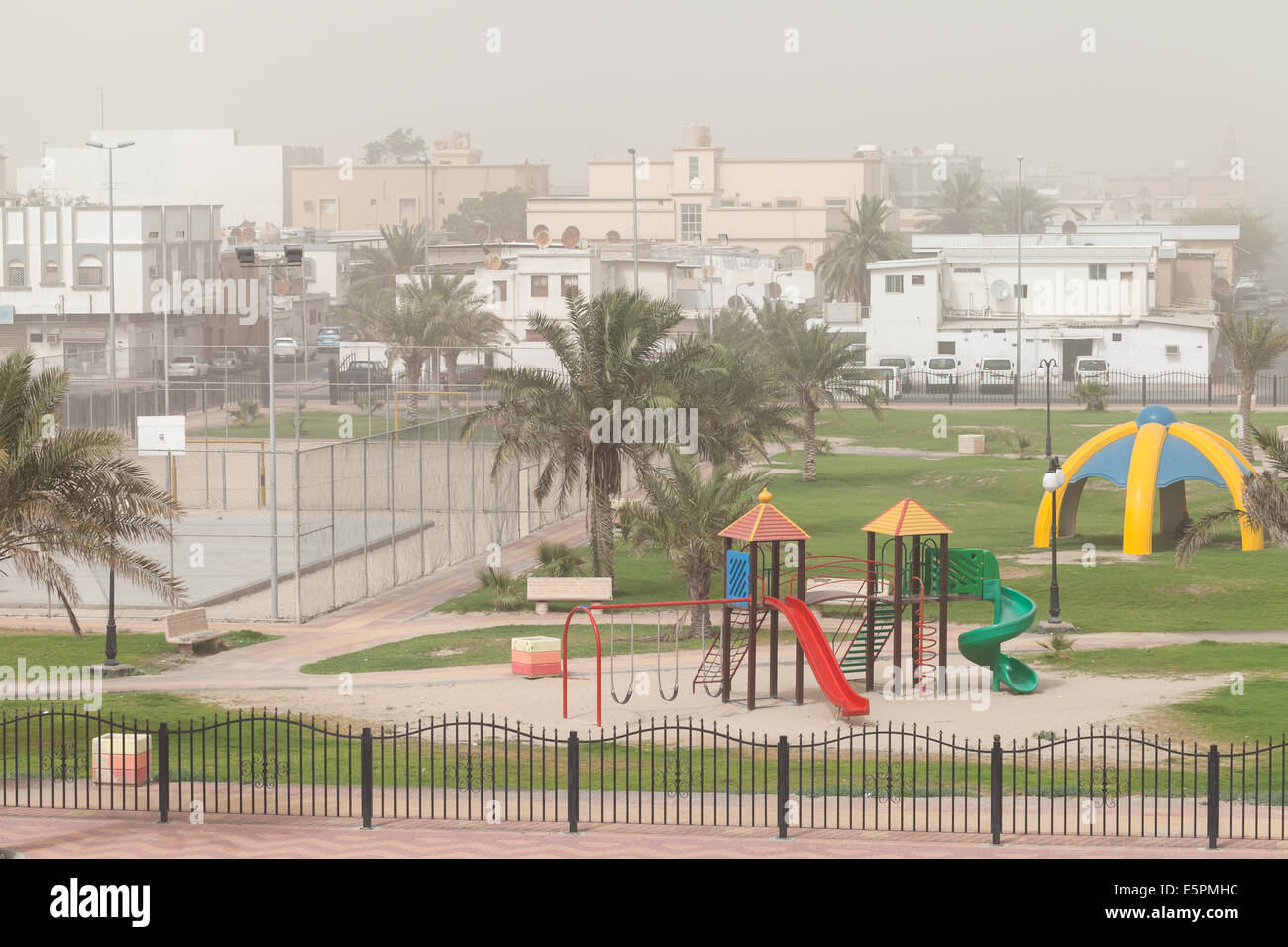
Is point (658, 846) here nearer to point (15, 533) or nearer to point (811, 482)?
point (15, 533)

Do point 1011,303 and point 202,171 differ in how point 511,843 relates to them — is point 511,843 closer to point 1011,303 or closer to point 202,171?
point 1011,303

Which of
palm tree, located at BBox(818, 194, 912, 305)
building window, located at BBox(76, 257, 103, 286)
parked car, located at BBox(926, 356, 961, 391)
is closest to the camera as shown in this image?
parked car, located at BBox(926, 356, 961, 391)

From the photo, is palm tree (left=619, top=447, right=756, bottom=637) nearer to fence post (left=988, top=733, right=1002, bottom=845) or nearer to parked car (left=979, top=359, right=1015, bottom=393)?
fence post (left=988, top=733, right=1002, bottom=845)

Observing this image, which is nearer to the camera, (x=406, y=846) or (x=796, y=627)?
(x=406, y=846)

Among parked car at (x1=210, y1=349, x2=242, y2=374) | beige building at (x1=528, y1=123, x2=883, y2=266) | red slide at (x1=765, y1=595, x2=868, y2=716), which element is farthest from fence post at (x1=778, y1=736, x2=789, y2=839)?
beige building at (x1=528, y1=123, x2=883, y2=266)

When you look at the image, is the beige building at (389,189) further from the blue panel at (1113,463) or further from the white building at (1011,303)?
the blue panel at (1113,463)

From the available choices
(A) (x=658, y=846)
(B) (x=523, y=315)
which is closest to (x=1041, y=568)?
(A) (x=658, y=846)

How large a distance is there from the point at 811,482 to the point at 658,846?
35.4 metres

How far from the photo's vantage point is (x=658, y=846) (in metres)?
17.8

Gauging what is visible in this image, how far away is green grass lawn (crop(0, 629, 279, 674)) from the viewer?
2920 cm

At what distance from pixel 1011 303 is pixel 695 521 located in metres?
59.7

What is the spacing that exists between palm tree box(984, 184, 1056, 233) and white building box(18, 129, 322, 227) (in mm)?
67725

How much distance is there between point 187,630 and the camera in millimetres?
30656

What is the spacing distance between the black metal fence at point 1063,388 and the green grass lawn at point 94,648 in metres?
48.3
